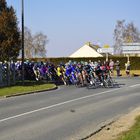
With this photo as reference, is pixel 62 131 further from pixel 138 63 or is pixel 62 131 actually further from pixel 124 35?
pixel 124 35

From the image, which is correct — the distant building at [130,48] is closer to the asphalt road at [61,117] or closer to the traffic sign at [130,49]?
the traffic sign at [130,49]

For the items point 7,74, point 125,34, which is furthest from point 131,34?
point 7,74

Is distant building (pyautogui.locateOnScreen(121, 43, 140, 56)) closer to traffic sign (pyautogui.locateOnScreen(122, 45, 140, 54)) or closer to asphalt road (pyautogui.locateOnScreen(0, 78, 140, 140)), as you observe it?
traffic sign (pyautogui.locateOnScreen(122, 45, 140, 54))

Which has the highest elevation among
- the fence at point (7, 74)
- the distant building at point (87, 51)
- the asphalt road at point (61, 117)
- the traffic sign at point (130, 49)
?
the distant building at point (87, 51)

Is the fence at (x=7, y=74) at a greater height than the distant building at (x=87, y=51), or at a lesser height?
lesser

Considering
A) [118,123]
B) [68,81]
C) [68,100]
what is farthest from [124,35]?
[118,123]

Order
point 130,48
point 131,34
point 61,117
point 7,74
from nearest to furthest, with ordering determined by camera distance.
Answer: point 61,117 < point 7,74 < point 130,48 < point 131,34

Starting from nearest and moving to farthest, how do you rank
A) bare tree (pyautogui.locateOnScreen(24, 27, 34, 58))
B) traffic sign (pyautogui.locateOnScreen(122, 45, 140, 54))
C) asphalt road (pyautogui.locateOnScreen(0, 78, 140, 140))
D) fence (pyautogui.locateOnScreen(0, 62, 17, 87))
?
asphalt road (pyautogui.locateOnScreen(0, 78, 140, 140)) → fence (pyautogui.locateOnScreen(0, 62, 17, 87)) → traffic sign (pyautogui.locateOnScreen(122, 45, 140, 54)) → bare tree (pyautogui.locateOnScreen(24, 27, 34, 58))

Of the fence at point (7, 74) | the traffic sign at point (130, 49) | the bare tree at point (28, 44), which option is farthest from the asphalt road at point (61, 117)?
the bare tree at point (28, 44)

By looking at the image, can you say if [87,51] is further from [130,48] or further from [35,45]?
[130,48]

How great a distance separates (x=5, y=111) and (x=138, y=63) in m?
51.5

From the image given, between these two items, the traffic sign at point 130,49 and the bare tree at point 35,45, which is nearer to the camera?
the traffic sign at point 130,49

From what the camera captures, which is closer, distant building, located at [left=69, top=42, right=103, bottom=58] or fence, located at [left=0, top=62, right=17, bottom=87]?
fence, located at [left=0, top=62, right=17, bottom=87]

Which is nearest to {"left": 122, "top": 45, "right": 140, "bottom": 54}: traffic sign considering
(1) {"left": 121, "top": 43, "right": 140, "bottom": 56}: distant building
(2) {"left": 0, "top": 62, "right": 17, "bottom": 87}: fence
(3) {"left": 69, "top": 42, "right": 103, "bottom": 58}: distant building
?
(1) {"left": 121, "top": 43, "right": 140, "bottom": 56}: distant building
